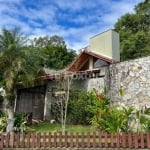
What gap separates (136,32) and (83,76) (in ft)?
52.2

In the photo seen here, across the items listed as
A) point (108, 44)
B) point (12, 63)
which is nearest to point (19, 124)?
point (12, 63)

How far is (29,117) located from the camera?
17734mm

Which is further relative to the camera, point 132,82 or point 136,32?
point 136,32

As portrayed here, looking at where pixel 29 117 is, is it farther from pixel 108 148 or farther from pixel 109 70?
pixel 108 148

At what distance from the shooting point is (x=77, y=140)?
9.62m

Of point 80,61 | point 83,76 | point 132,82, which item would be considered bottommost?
point 132,82

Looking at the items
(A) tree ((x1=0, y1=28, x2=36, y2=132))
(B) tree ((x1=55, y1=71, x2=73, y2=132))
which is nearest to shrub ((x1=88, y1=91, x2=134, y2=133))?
(B) tree ((x1=55, y1=71, x2=73, y2=132))

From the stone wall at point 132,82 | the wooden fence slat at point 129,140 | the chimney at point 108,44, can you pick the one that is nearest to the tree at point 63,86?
the stone wall at point 132,82

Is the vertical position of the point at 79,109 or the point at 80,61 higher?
the point at 80,61

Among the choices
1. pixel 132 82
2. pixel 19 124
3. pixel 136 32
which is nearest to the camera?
pixel 19 124

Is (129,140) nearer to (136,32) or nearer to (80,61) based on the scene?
(80,61)

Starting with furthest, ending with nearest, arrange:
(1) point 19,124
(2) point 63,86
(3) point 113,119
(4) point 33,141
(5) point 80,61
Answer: (5) point 80,61
(2) point 63,86
(1) point 19,124
(3) point 113,119
(4) point 33,141

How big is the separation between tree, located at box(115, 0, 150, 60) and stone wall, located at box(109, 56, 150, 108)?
556 inches

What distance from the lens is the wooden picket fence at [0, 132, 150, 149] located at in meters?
9.50
